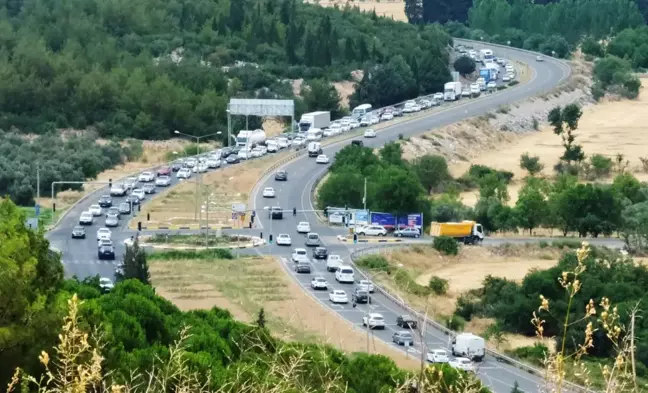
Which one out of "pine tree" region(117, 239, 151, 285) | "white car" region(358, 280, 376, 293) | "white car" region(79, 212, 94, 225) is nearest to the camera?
"pine tree" region(117, 239, 151, 285)

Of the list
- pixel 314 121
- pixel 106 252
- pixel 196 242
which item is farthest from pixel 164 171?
pixel 106 252

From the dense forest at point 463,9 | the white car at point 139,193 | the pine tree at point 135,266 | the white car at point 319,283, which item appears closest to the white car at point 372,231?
the white car at point 139,193

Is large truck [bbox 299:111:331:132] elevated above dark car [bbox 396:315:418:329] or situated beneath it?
elevated above

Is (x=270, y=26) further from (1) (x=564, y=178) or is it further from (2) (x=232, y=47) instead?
(1) (x=564, y=178)

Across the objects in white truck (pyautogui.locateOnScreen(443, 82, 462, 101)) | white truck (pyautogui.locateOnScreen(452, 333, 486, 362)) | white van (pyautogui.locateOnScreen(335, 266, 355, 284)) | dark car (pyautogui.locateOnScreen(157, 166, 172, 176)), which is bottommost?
white truck (pyautogui.locateOnScreen(452, 333, 486, 362))

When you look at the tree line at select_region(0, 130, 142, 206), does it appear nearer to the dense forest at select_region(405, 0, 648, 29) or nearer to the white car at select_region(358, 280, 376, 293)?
the white car at select_region(358, 280, 376, 293)

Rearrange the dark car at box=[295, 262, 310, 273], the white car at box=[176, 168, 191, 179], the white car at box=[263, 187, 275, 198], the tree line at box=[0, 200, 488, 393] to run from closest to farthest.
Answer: the tree line at box=[0, 200, 488, 393] → the dark car at box=[295, 262, 310, 273] → the white car at box=[263, 187, 275, 198] → the white car at box=[176, 168, 191, 179]

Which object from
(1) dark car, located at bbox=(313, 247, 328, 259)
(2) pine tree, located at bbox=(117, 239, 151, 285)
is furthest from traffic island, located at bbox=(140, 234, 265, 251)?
(2) pine tree, located at bbox=(117, 239, 151, 285)

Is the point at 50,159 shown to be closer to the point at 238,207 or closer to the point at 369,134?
the point at 238,207
